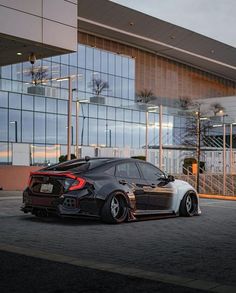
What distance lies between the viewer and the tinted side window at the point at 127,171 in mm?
12094

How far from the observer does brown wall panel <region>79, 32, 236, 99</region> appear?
255 feet

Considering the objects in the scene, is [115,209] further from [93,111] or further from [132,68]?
[132,68]

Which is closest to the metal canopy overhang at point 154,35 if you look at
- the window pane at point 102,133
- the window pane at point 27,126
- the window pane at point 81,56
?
the window pane at point 81,56

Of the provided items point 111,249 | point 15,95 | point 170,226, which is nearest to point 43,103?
point 15,95

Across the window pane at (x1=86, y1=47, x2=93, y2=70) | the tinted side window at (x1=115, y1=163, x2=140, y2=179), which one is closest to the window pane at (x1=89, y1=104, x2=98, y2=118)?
the window pane at (x1=86, y1=47, x2=93, y2=70)

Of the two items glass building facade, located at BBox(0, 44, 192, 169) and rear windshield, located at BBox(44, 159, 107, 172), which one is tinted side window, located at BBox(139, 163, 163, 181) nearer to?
rear windshield, located at BBox(44, 159, 107, 172)

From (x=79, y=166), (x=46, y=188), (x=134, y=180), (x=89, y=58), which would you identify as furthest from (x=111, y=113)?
(x=46, y=188)

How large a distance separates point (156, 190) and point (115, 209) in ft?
4.53

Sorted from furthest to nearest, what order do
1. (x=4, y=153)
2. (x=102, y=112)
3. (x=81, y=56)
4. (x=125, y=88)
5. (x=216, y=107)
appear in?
(x=216, y=107), (x=125, y=88), (x=81, y=56), (x=102, y=112), (x=4, y=153)

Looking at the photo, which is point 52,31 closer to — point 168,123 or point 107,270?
point 107,270

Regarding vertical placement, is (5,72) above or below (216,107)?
below

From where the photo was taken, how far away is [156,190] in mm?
12609

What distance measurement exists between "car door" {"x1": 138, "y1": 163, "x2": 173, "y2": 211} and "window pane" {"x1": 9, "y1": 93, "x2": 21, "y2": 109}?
33.4 m

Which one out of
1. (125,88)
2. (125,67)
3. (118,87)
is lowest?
(118,87)
